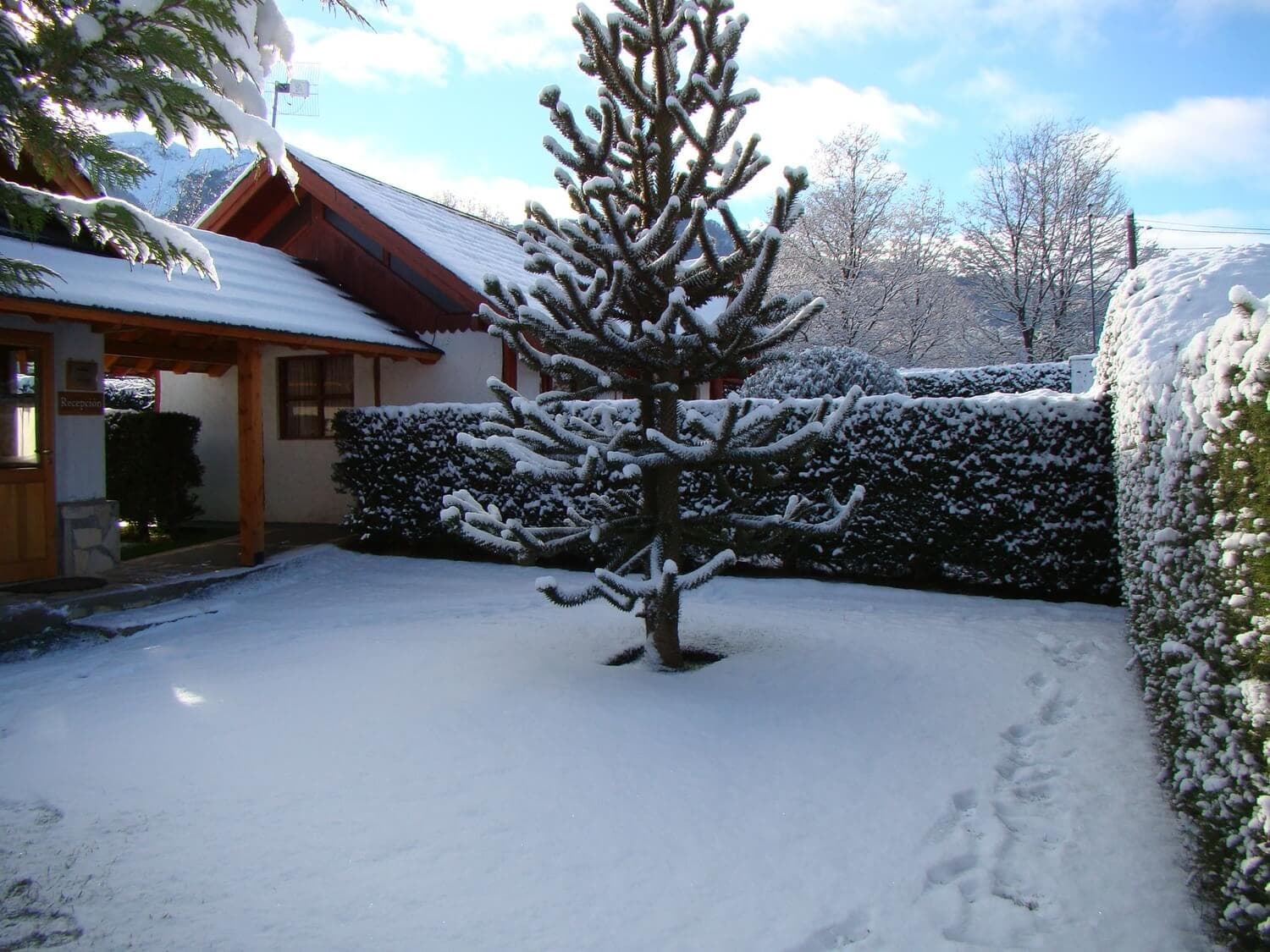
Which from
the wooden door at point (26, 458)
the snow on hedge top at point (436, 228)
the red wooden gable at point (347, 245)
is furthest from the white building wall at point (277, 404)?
the wooden door at point (26, 458)

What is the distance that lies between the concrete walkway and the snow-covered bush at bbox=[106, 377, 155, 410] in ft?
29.0

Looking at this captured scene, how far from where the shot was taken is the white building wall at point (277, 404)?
1266 cm

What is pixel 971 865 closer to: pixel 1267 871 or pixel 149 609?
pixel 1267 871

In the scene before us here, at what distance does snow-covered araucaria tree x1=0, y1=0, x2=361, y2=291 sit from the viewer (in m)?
3.25

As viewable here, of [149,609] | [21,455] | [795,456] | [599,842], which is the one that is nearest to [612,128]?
[795,456]

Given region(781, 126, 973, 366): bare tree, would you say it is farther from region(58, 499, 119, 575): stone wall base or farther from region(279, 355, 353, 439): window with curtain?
region(58, 499, 119, 575): stone wall base

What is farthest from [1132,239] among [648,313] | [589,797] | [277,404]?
[589,797]

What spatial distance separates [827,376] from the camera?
11.2 m

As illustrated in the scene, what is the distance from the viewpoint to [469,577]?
952 cm

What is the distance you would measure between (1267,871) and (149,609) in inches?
337

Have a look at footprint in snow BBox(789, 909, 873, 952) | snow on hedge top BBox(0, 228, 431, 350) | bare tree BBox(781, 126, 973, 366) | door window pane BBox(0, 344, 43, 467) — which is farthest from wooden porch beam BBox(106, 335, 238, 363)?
bare tree BBox(781, 126, 973, 366)

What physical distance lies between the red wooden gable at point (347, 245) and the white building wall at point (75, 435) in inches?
179

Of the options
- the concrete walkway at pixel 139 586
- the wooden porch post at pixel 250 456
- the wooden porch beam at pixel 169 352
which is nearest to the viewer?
the concrete walkway at pixel 139 586

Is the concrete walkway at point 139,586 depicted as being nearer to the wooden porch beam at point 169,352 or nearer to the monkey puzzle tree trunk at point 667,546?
the wooden porch beam at point 169,352
